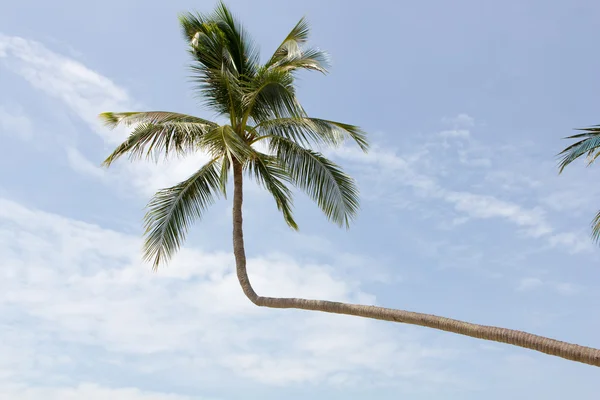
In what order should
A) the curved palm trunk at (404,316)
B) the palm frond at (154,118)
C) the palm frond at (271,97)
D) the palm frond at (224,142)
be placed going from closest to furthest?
the curved palm trunk at (404,316), the palm frond at (224,142), the palm frond at (271,97), the palm frond at (154,118)

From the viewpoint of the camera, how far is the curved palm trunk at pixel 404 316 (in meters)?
7.22

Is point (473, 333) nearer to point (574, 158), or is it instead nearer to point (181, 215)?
point (574, 158)

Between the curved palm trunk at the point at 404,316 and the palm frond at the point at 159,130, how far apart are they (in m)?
0.95

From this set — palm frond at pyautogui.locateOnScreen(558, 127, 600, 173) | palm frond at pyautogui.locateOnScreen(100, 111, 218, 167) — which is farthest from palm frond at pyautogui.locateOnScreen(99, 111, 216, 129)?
palm frond at pyautogui.locateOnScreen(558, 127, 600, 173)

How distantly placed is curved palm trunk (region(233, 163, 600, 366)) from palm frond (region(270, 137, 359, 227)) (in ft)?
2.89

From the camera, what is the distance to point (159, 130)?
11.6 meters

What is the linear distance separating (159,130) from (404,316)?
5.46 m

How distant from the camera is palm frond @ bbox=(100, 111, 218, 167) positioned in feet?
38.1

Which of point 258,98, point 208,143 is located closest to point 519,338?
point 208,143

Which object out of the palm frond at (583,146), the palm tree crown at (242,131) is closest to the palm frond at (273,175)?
the palm tree crown at (242,131)

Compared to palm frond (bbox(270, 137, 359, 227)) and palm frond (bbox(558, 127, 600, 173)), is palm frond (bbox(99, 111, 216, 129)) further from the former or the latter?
palm frond (bbox(558, 127, 600, 173))

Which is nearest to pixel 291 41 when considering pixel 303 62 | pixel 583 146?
pixel 303 62

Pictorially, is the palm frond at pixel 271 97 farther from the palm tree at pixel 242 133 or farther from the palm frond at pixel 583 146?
the palm frond at pixel 583 146

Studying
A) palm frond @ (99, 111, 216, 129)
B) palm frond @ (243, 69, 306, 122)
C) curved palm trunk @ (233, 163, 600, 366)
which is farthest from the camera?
palm frond @ (99, 111, 216, 129)
